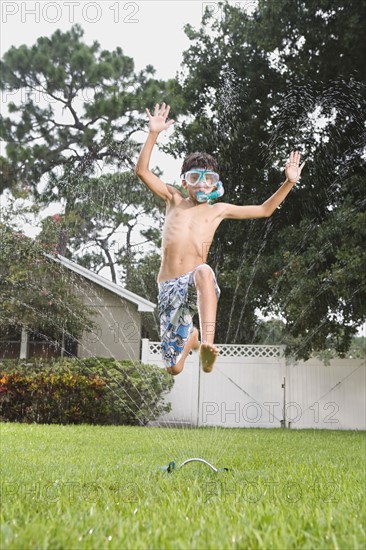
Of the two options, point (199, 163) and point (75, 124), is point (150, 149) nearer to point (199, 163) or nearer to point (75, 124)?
point (199, 163)

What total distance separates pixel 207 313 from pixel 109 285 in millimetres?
11243

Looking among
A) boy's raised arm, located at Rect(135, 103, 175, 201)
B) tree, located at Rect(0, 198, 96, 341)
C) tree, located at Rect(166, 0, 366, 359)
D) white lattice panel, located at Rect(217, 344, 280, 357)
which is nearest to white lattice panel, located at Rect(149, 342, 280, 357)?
white lattice panel, located at Rect(217, 344, 280, 357)

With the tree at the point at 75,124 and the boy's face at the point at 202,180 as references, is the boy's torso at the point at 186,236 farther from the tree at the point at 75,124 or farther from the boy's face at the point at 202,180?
the tree at the point at 75,124

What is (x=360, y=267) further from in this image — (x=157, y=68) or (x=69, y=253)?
(x=69, y=253)

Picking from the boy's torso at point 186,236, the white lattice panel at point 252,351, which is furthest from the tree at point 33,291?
the boy's torso at point 186,236

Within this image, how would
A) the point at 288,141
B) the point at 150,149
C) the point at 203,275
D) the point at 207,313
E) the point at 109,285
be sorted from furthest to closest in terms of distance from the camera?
the point at 109,285 < the point at 288,141 < the point at 150,149 < the point at 203,275 < the point at 207,313

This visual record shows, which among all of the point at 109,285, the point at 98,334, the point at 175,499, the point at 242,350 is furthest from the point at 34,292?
the point at 175,499

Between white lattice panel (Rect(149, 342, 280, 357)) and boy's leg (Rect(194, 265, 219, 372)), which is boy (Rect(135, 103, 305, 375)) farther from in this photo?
white lattice panel (Rect(149, 342, 280, 357))

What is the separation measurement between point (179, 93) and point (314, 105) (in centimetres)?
351

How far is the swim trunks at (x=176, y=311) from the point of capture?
350 centimetres

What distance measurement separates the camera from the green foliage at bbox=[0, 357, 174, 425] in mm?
10984

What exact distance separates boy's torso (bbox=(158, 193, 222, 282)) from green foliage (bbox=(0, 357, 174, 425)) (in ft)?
25.5

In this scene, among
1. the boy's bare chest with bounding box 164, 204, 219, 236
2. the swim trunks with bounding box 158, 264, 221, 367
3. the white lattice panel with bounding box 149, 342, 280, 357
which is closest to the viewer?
the swim trunks with bounding box 158, 264, 221, 367

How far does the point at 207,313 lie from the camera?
3.19 m
